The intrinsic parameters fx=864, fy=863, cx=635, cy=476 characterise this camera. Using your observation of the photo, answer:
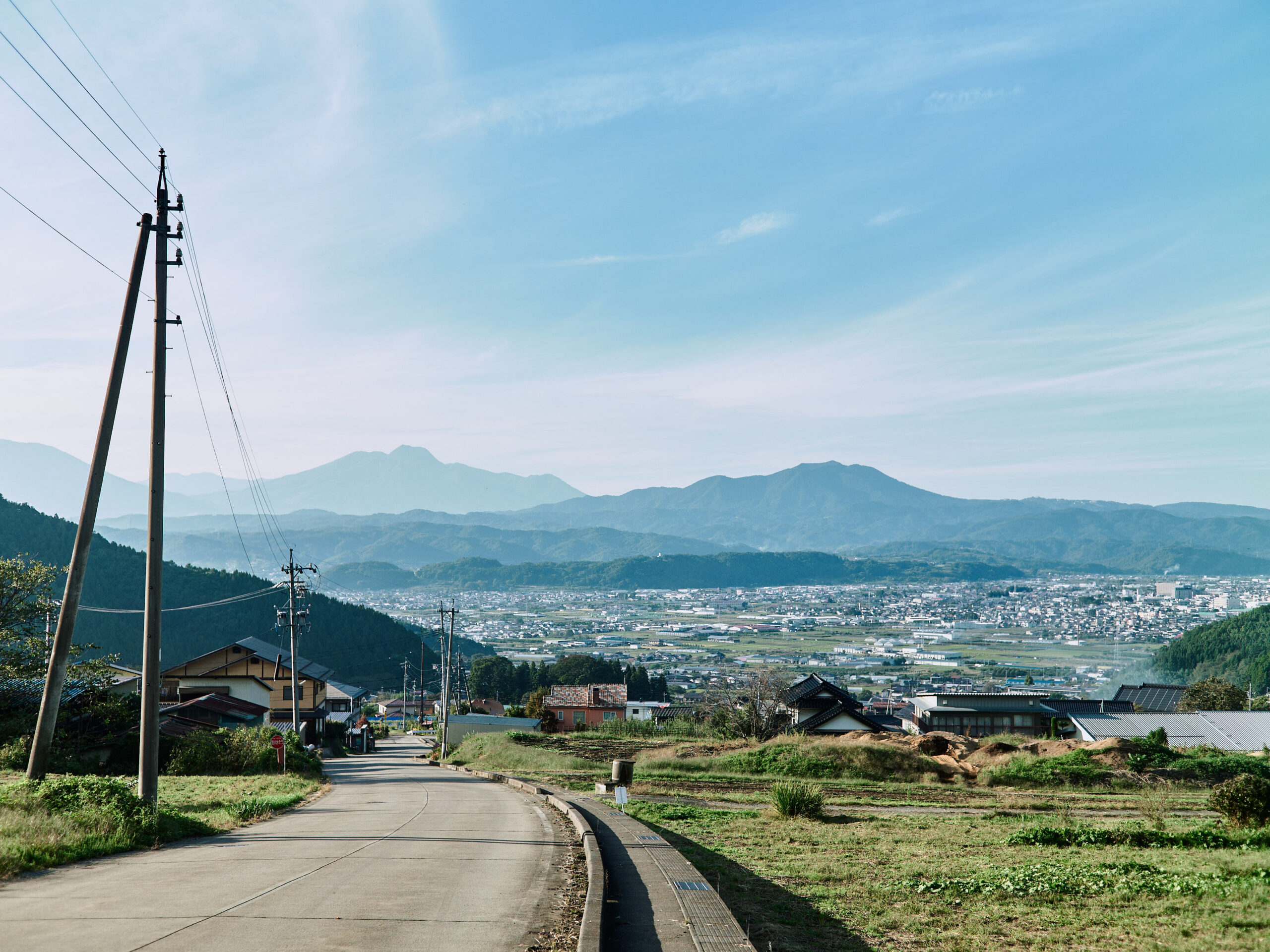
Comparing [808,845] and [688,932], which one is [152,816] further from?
[808,845]

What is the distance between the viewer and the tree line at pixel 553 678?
93438 millimetres

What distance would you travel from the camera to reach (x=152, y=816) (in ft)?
38.1

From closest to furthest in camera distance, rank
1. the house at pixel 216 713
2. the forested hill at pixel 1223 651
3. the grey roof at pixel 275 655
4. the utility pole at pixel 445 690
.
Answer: the house at pixel 216 713, the utility pole at pixel 445 690, the grey roof at pixel 275 655, the forested hill at pixel 1223 651

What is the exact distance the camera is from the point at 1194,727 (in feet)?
141

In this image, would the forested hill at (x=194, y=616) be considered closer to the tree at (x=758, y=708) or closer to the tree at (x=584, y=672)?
the tree at (x=584, y=672)

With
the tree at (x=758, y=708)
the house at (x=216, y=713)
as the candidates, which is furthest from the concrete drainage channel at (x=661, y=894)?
the tree at (x=758, y=708)

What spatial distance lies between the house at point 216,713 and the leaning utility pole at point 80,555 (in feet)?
67.9

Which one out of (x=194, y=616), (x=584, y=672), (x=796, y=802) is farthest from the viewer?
(x=584, y=672)

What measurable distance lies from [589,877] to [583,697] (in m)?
65.5

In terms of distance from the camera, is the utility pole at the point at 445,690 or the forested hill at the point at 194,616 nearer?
the utility pole at the point at 445,690

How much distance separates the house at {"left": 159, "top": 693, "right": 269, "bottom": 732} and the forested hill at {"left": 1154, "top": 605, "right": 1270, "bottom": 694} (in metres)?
83.0

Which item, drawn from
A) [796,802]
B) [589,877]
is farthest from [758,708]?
[589,877]

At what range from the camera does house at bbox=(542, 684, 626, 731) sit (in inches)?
2788

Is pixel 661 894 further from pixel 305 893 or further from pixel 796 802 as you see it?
pixel 796 802
